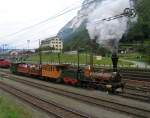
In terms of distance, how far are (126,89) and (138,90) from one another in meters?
2.13

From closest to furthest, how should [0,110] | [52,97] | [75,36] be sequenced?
[0,110]
[52,97]
[75,36]

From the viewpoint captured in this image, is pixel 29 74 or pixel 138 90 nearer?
pixel 138 90

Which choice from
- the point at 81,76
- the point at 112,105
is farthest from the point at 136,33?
the point at 112,105

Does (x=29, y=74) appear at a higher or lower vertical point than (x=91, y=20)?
lower

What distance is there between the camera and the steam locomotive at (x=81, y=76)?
32.1m

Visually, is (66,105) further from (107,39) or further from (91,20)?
(91,20)

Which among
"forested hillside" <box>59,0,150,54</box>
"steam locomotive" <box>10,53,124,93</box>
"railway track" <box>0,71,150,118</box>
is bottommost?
"railway track" <box>0,71,150,118</box>

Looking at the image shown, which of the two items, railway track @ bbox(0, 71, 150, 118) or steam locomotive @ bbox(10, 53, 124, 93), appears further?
steam locomotive @ bbox(10, 53, 124, 93)

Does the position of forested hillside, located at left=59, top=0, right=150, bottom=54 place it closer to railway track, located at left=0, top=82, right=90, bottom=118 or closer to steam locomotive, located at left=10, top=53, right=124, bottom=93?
steam locomotive, located at left=10, top=53, right=124, bottom=93

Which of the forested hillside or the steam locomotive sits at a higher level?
the forested hillside

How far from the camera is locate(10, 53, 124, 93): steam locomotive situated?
32094 mm

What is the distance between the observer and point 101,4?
33156 mm

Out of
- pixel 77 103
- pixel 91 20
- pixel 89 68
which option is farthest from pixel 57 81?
pixel 77 103

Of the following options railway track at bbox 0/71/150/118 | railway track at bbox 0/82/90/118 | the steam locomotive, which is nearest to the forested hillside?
the steam locomotive
